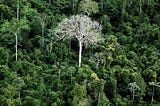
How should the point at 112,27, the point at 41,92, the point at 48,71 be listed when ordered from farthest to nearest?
the point at 112,27 → the point at 48,71 → the point at 41,92

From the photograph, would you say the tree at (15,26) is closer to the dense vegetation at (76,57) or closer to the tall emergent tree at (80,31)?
the dense vegetation at (76,57)

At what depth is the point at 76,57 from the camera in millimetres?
46562

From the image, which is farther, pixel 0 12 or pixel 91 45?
pixel 0 12

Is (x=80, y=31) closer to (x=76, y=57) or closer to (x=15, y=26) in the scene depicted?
(x=76, y=57)

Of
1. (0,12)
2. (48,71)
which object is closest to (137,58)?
(48,71)

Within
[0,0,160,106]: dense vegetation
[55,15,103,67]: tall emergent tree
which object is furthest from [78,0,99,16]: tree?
[55,15,103,67]: tall emergent tree

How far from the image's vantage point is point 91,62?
1757 inches

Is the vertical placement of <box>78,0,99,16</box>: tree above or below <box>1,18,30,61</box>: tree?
above

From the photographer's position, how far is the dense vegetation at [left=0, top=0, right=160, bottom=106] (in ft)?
125

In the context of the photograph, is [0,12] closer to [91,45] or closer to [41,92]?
[91,45]

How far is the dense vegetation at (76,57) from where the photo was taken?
3806 cm

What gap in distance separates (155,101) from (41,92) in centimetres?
1088

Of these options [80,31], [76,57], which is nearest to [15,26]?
[80,31]

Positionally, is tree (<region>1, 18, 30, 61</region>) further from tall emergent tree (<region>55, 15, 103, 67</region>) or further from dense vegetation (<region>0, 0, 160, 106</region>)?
tall emergent tree (<region>55, 15, 103, 67</region>)
